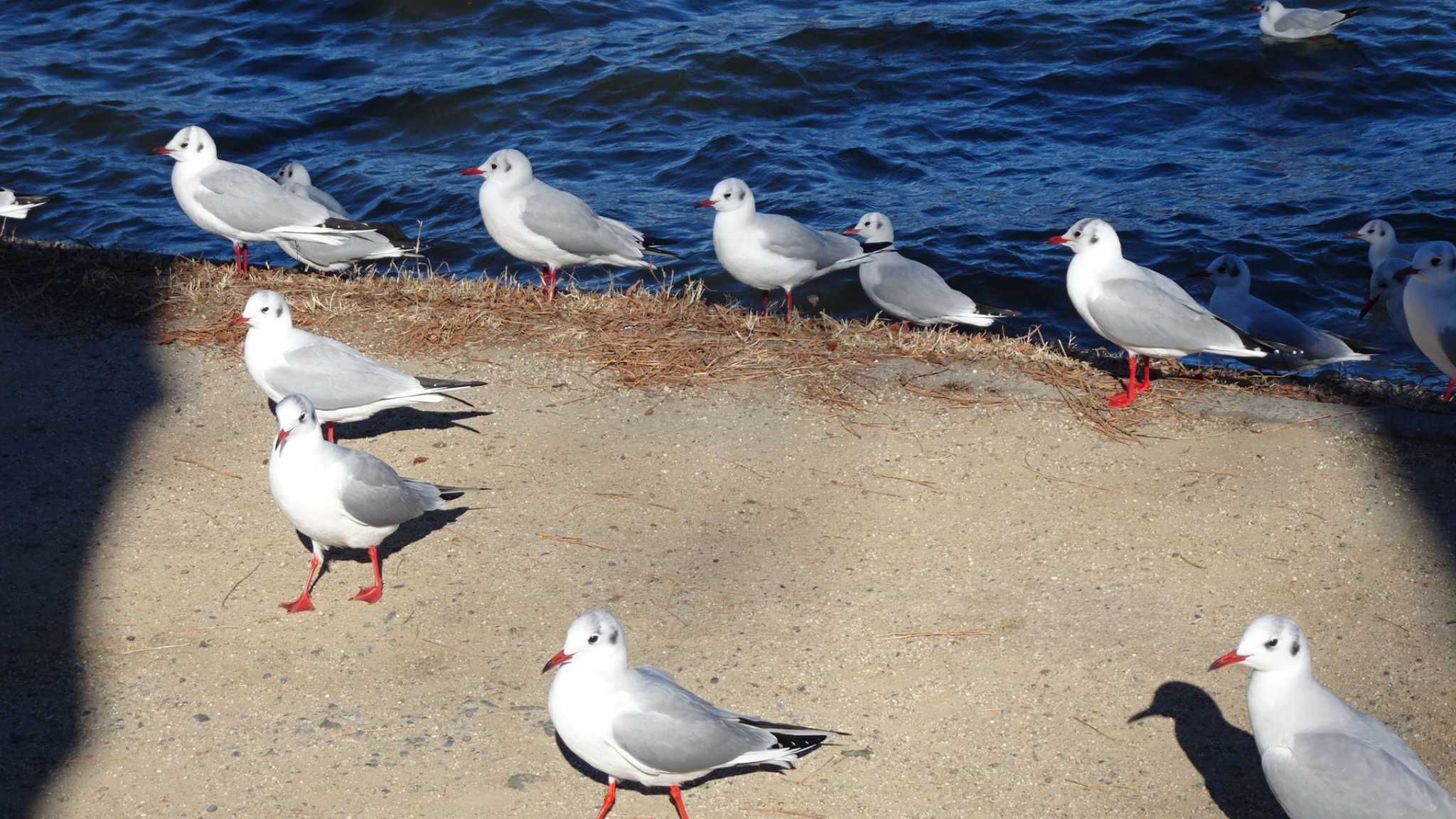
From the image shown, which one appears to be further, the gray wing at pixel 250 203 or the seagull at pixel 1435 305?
the gray wing at pixel 250 203

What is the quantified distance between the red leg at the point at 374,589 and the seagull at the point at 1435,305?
564cm

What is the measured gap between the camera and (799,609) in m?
4.83

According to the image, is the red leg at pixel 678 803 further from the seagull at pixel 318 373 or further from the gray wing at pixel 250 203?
the gray wing at pixel 250 203

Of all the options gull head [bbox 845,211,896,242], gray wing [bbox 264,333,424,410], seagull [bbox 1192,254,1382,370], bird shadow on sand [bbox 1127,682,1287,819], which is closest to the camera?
bird shadow on sand [bbox 1127,682,1287,819]

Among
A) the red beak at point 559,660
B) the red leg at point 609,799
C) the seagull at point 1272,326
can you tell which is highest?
the red beak at point 559,660

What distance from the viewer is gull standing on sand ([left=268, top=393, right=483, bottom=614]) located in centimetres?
474

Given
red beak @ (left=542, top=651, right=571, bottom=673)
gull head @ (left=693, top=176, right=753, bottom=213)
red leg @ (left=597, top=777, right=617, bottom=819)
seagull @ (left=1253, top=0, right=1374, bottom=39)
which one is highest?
seagull @ (left=1253, top=0, right=1374, bottom=39)

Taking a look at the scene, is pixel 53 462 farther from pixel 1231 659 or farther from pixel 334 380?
pixel 1231 659

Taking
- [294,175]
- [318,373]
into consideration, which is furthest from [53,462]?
[294,175]

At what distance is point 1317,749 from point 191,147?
24.5 feet

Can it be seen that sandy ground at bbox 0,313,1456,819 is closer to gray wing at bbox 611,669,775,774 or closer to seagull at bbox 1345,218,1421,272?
gray wing at bbox 611,669,775,774

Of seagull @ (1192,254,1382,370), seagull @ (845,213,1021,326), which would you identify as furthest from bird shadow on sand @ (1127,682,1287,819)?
seagull @ (845,213,1021,326)

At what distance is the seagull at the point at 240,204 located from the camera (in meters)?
8.25

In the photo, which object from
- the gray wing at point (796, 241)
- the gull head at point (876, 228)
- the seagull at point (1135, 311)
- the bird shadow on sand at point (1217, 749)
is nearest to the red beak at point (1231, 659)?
the bird shadow on sand at point (1217, 749)
